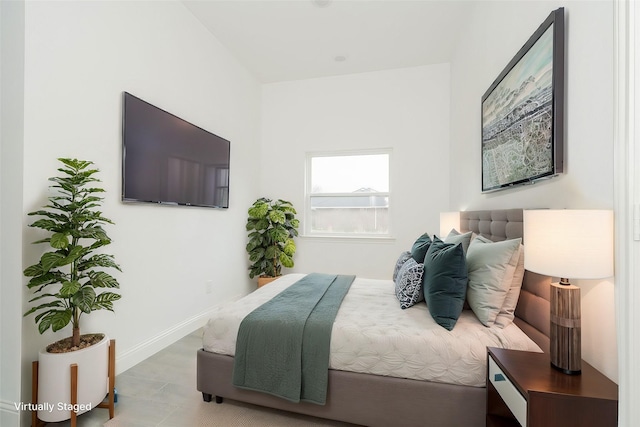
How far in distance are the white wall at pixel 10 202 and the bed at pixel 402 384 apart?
0.95 metres

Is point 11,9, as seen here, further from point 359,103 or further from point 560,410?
point 359,103

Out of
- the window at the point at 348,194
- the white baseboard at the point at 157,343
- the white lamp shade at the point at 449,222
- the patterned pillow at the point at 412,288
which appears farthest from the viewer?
the window at the point at 348,194

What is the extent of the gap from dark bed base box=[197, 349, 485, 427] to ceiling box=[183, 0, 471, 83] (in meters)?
3.12

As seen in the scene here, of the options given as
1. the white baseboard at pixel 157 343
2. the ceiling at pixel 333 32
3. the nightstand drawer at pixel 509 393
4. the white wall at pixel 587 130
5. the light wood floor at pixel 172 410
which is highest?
the ceiling at pixel 333 32

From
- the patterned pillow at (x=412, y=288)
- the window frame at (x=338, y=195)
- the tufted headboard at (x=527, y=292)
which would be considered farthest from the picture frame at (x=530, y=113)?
the window frame at (x=338, y=195)

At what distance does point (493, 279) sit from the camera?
160 centimetres

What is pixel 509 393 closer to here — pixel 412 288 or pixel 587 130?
pixel 412 288

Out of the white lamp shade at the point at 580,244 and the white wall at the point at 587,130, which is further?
the white wall at the point at 587,130

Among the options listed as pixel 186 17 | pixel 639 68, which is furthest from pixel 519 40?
pixel 186 17

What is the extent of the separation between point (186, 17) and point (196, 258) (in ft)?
7.83

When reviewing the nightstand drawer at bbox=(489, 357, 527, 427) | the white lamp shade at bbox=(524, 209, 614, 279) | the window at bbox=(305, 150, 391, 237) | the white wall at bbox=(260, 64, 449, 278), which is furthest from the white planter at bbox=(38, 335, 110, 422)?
the window at bbox=(305, 150, 391, 237)

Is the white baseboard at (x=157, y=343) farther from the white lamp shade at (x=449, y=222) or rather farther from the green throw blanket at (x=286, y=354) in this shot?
the white lamp shade at (x=449, y=222)

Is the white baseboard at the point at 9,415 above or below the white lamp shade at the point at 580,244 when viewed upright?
below

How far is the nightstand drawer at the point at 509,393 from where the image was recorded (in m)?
1.07
